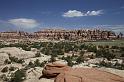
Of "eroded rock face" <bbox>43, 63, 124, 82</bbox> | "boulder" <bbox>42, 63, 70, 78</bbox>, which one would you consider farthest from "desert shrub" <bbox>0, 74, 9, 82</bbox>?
"eroded rock face" <bbox>43, 63, 124, 82</bbox>

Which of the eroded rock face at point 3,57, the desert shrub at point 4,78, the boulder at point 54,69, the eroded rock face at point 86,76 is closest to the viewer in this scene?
the eroded rock face at point 86,76

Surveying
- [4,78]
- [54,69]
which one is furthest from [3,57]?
[54,69]

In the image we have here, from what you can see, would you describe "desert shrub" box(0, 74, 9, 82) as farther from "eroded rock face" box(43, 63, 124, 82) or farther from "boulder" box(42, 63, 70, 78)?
"eroded rock face" box(43, 63, 124, 82)

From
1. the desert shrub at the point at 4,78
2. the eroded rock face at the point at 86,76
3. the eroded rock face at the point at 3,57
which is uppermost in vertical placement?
the eroded rock face at the point at 86,76

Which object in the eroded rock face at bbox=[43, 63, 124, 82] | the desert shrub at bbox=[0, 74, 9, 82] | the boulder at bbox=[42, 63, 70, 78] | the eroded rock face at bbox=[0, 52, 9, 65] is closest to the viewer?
the eroded rock face at bbox=[43, 63, 124, 82]

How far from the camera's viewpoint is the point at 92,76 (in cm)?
1404

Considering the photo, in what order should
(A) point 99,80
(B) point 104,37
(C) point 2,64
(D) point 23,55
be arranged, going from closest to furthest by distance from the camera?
(A) point 99,80 → (C) point 2,64 → (D) point 23,55 → (B) point 104,37

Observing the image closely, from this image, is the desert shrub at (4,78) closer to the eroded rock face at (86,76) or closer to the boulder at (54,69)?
the boulder at (54,69)

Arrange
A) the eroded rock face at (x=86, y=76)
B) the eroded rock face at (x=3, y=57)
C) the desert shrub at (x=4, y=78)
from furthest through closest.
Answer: the eroded rock face at (x=3, y=57), the desert shrub at (x=4, y=78), the eroded rock face at (x=86, y=76)

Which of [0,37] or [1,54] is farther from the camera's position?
[0,37]

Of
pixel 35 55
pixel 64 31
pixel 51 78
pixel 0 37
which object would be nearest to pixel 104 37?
pixel 64 31

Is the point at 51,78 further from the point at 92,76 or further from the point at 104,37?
the point at 104,37

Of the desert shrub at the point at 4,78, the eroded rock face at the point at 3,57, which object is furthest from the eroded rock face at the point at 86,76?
the eroded rock face at the point at 3,57

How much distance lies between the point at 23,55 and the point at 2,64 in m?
5.94
